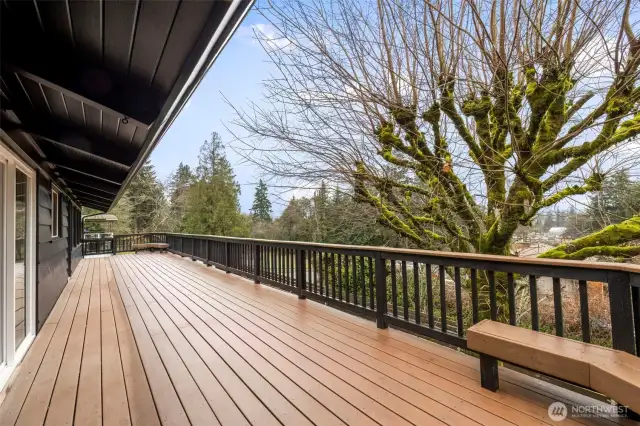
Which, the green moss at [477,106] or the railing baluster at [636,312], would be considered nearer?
the railing baluster at [636,312]

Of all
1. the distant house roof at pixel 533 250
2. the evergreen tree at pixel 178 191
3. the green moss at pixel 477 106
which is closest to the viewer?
the green moss at pixel 477 106

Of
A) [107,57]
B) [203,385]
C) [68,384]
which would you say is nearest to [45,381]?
[68,384]

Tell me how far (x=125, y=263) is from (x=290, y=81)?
24.9 ft

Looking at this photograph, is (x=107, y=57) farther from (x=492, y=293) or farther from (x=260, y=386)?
(x=492, y=293)

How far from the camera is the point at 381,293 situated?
3.12 metres

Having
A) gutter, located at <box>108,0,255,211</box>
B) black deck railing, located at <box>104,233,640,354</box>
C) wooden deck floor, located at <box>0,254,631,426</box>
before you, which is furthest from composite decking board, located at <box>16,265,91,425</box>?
black deck railing, located at <box>104,233,640,354</box>

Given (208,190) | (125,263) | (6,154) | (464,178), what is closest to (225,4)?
(6,154)

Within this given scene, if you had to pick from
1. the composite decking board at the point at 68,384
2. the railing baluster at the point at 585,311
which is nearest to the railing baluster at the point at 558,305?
the railing baluster at the point at 585,311

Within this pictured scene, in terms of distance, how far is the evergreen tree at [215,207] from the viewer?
834 inches

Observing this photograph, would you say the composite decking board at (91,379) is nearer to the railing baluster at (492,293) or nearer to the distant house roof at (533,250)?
the railing baluster at (492,293)

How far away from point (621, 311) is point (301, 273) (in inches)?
130

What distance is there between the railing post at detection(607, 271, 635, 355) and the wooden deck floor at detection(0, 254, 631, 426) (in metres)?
0.42

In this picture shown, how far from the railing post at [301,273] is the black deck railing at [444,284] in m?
0.01

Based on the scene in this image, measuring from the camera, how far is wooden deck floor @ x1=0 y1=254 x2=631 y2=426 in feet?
5.80
